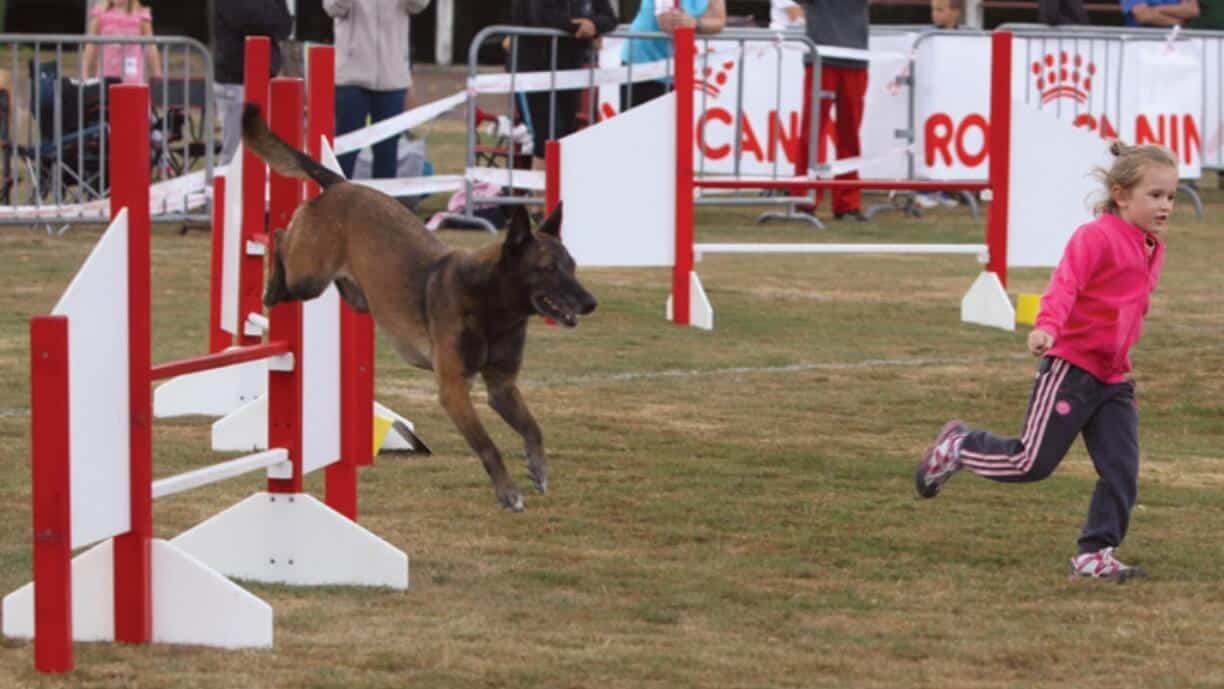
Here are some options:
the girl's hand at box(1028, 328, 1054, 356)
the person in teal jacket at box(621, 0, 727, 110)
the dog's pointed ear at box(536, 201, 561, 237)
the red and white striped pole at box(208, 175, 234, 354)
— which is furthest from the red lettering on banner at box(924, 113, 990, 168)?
the girl's hand at box(1028, 328, 1054, 356)

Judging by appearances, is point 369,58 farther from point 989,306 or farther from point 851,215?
point 851,215

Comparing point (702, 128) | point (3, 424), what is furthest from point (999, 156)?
point (3, 424)

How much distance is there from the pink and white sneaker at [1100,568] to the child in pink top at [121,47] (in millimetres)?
11361

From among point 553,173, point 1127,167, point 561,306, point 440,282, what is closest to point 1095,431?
point 1127,167

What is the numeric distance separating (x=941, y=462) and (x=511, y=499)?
4.29 ft

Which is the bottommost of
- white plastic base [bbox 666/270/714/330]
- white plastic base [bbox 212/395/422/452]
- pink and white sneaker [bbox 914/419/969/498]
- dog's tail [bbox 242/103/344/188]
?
white plastic base [bbox 666/270/714/330]

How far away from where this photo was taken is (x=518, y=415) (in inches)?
287

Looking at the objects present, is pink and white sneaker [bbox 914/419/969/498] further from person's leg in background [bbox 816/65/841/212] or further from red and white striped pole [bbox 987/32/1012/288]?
person's leg in background [bbox 816/65/841/212]

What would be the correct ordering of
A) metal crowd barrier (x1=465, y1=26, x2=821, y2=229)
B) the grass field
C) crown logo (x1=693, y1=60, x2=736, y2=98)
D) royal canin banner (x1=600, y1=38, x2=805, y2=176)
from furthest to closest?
royal canin banner (x1=600, y1=38, x2=805, y2=176) < crown logo (x1=693, y1=60, x2=736, y2=98) < metal crowd barrier (x1=465, y1=26, x2=821, y2=229) < the grass field

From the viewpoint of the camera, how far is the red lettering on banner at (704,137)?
693 inches

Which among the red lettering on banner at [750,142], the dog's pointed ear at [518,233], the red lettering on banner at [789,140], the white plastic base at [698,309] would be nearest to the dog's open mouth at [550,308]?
the dog's pointed ear at [518,233]

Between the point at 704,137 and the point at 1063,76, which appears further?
the point at 1063,76

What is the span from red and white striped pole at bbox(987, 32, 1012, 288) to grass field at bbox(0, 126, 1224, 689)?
66 centimetres

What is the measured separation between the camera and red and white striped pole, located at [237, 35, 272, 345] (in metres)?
7.38
